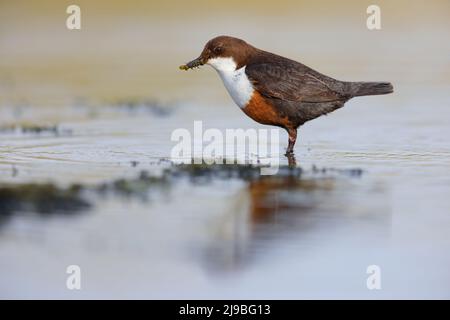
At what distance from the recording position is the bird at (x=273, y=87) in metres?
9.27

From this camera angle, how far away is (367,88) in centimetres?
976

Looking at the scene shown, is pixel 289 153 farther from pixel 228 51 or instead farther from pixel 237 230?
pixel 237 230

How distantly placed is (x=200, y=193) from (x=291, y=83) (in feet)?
8.18

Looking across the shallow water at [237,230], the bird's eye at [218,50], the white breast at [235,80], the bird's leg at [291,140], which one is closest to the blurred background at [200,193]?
the shallow water at [237,230]

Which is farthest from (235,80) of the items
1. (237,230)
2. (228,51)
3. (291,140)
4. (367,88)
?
(237,230)

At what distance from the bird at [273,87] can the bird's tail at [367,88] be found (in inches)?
0.4

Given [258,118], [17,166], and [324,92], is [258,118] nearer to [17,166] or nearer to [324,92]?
[324,92]

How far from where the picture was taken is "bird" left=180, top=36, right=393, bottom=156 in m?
9.27

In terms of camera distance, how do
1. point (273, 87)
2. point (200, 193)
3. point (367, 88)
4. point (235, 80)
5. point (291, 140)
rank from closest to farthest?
point (200, 193) → point (273, 87) → point (235, 80) → point (291, 140) → point (367, 88)

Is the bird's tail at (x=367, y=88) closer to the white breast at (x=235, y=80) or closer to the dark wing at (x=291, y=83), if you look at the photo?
the dark wing at (x=291, y=83)

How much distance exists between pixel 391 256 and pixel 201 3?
53.2 ft

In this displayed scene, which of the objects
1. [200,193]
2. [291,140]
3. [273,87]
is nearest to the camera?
[200,193]

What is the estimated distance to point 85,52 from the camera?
1788 cm

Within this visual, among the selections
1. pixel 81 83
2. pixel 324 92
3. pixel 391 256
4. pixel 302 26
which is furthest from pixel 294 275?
pixel 302 26
